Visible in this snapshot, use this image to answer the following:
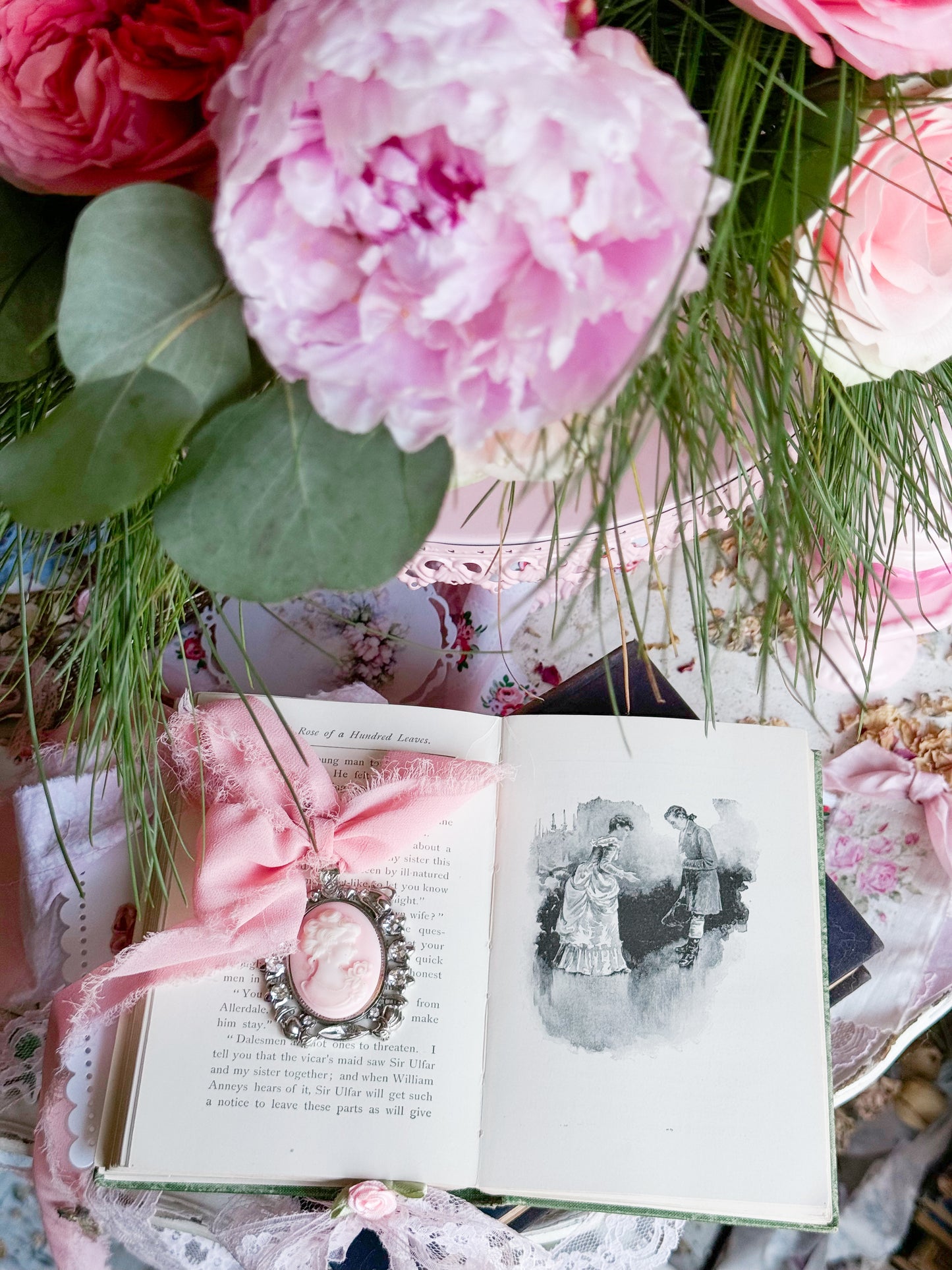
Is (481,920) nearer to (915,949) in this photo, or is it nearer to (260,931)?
(260,931)

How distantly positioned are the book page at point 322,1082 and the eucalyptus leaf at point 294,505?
12.7 inches

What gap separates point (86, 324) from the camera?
23cm

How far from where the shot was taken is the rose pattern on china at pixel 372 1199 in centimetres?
49

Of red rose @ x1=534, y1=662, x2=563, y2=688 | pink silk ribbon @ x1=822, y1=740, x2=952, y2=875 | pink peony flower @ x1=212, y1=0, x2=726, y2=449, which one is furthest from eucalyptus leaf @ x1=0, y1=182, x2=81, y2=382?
pink silk ribbon @ x1=822, y1=740, x2=952, y2=875

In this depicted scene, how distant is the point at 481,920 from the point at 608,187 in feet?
1.37

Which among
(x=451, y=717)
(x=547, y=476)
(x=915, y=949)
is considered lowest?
(x=915, y=949)

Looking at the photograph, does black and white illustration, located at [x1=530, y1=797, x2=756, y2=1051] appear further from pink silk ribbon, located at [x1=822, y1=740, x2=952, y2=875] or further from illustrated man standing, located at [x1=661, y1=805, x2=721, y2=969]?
pink silk ribbon, located at [x1=822, y1=740, x2=952, y2=875]

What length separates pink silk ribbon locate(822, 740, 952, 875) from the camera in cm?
68

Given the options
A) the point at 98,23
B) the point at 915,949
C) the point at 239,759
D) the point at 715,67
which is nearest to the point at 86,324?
the point at 98,23

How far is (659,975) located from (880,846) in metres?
0.24

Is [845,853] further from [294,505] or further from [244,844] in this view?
[294,505]

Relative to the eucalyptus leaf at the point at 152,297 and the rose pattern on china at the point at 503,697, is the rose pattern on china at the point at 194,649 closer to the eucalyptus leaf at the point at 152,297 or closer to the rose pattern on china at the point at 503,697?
the rose pattern on china at the point at 503,697

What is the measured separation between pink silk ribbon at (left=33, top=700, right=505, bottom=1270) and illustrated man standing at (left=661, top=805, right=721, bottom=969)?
0.36ft

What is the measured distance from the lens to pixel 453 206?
200 mm
